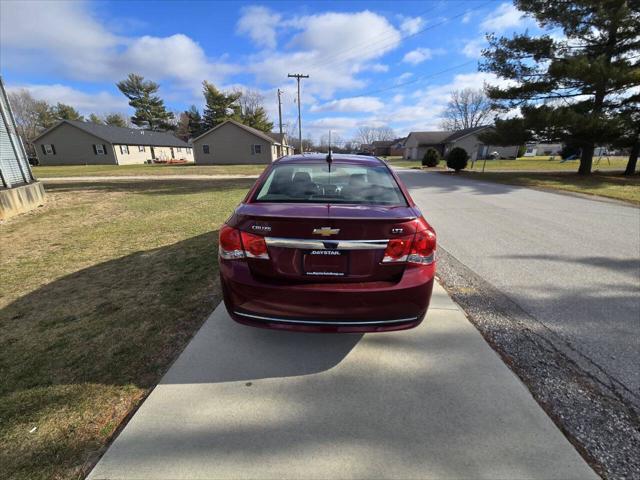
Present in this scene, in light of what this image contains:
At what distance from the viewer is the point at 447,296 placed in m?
3.74

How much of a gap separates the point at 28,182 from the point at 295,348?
1155cm

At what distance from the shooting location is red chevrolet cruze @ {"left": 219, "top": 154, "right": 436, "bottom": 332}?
87.3 inches

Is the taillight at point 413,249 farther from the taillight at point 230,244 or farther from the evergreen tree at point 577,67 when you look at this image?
the evergreen tree at point 577,67

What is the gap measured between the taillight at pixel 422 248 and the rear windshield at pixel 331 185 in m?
0.41

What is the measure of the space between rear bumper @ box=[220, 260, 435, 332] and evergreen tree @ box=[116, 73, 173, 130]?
73.6 metres

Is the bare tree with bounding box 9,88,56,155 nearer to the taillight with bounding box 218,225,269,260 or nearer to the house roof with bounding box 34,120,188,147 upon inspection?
the house roof with bounding box 34,120,188,147

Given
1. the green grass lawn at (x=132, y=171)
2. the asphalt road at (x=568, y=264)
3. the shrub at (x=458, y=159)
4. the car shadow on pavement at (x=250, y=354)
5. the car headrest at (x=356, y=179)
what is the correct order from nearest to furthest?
the car shadow on pavement at (x=250, y=354) → the asphalt road at (x=568, y=264) → the car headrest at (x=356, y=179) → the shrub at (x=458, y=159) → the green grass lawn at (x=132, y=171)

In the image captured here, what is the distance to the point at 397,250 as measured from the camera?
2277 millimetres

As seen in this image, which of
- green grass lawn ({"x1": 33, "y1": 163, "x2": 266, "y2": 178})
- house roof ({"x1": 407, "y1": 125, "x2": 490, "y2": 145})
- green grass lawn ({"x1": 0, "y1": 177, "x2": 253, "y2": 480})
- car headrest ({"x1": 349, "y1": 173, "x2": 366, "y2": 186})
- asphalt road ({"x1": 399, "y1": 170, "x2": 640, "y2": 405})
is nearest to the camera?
green grass lawn ({"x1": 0, "y1": 177, "x2": 253, "y2": 480})

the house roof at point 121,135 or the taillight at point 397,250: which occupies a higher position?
the house roof at point 121,135

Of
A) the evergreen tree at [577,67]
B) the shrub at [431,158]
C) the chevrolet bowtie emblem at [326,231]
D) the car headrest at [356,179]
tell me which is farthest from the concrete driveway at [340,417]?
the shrub at [431,158]

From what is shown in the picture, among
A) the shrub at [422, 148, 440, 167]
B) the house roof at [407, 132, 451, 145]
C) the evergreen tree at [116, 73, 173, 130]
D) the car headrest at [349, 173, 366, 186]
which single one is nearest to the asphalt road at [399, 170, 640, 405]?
the car headrest at [349, 173, 366, 186]

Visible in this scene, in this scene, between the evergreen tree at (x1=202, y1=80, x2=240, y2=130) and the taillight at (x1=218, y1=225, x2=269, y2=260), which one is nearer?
the taillight at (x1=218, y1=225, x2=269, y2=260)

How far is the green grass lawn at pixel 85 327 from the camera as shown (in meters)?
1.93
